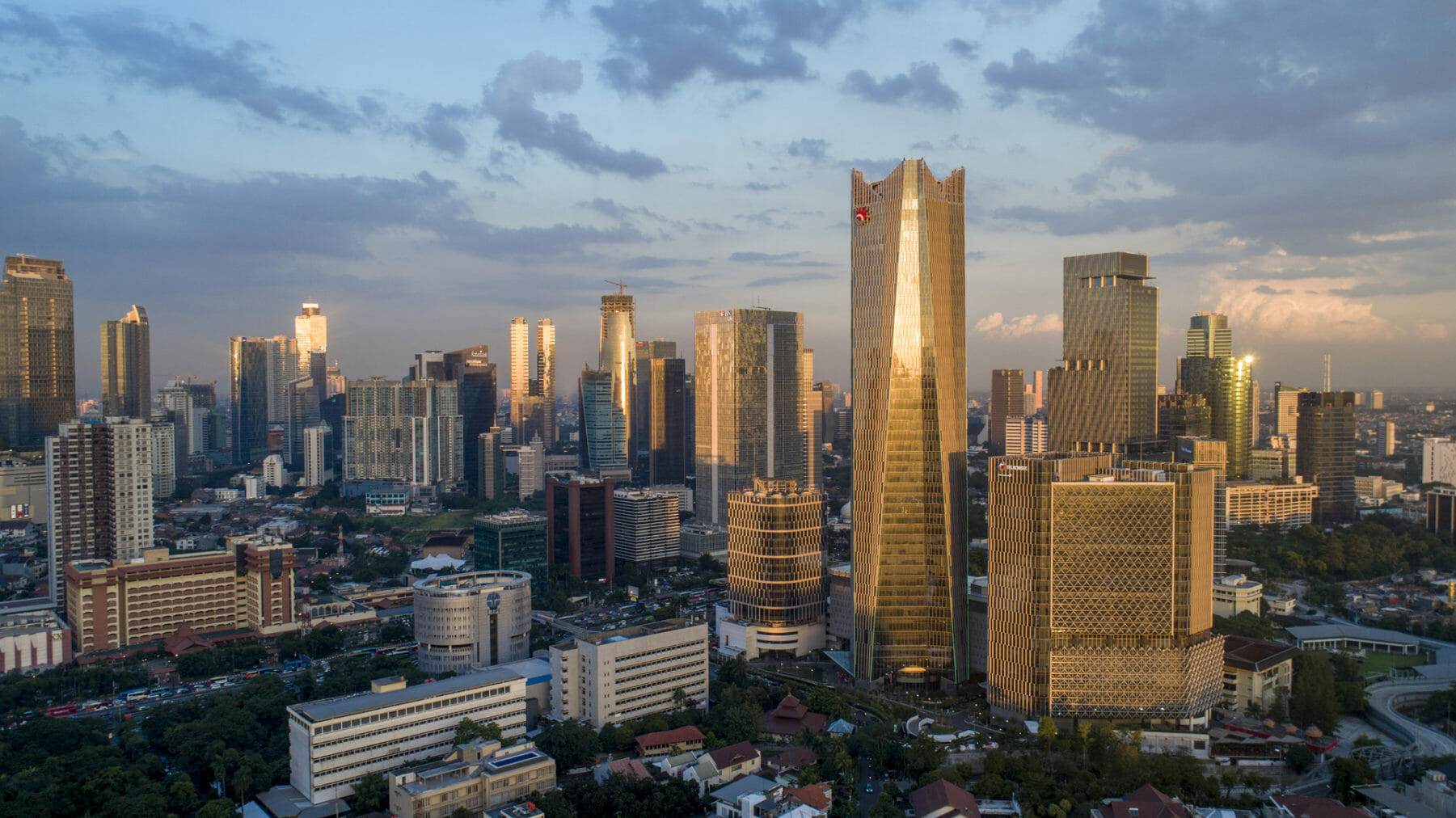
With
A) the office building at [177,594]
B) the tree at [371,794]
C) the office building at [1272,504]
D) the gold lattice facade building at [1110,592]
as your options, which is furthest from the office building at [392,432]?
the gold lattice facade building at [1110,592]

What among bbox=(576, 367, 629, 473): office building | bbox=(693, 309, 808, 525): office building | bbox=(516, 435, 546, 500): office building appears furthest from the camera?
bbox=(576, 367, 629, 473): office building

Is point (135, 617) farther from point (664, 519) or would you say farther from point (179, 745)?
point (664, 519)

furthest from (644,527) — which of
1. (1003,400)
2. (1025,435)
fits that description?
(1003,400)

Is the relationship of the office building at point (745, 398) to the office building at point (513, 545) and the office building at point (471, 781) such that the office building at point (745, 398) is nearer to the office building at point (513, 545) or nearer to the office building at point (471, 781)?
the office building at point (513, 545)

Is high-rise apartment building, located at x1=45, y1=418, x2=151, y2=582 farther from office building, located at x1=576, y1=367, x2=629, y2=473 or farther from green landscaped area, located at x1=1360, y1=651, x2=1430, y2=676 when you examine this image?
green landscaped area, located at x1=1360, y1=651, x2=1430, y2=676

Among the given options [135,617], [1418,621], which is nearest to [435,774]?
[135,617]

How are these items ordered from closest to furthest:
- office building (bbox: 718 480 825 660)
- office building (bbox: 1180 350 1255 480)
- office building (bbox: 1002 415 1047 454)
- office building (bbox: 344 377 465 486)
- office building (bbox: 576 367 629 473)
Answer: office building (bbox: 718 480 825 660) < office building (bbox: 1180 350 1255 480) < office building (bbox: 344 377 465 486) < office building (bbox: 576 367 629 473) < office building (bbox: 1002 415 1047 454)

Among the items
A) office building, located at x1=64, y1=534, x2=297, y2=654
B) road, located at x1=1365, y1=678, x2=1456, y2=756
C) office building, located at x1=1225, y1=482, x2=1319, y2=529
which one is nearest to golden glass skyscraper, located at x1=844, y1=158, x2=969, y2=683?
road, located at x1=1365, y1=678, x2=1456, y2=756
